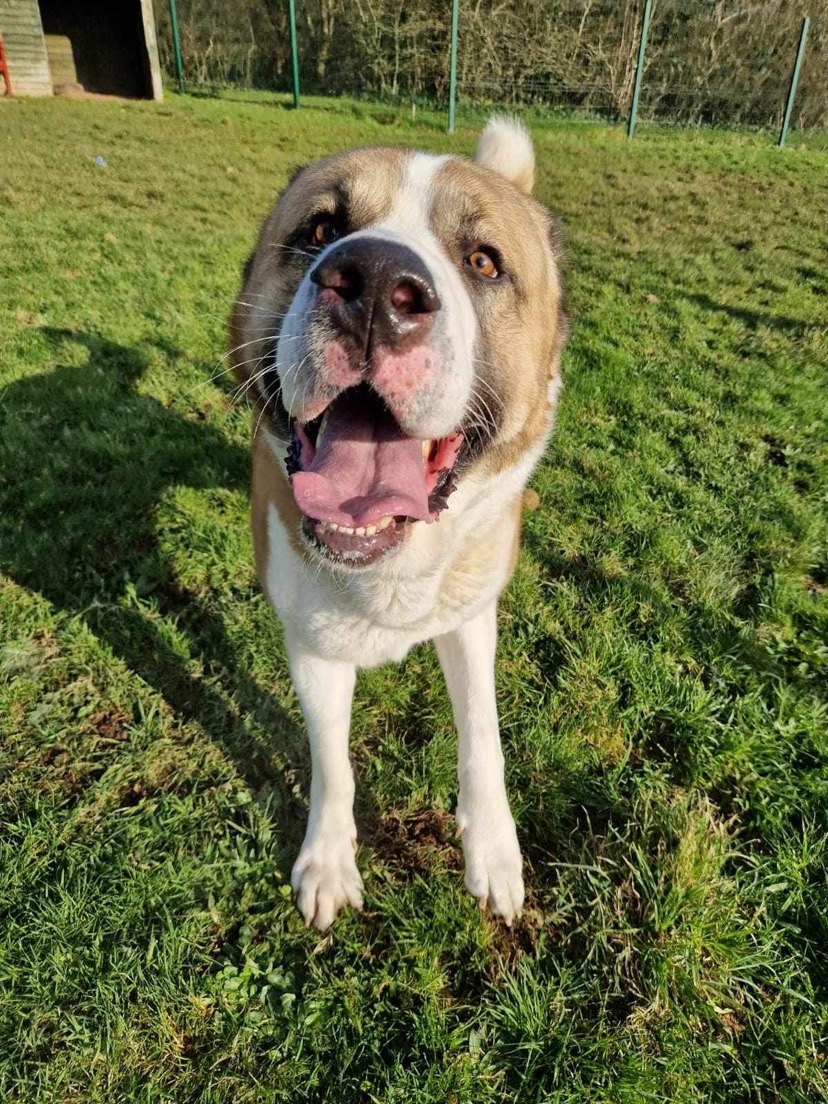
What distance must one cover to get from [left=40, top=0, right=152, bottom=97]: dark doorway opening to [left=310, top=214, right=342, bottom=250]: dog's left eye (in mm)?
17064

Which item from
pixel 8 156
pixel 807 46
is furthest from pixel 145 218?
pixel 807 46

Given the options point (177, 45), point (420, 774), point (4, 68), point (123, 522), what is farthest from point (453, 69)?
point (420, 774)

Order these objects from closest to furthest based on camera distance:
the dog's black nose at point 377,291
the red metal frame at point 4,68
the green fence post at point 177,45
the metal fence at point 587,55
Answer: the dog's black nose at point 377,291
the red metal frame at point 4,68
the metal fence at point 587,55
the green fence post at point 177,45

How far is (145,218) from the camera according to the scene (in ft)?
23.9

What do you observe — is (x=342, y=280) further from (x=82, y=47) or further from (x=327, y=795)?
(x=82, y=47)

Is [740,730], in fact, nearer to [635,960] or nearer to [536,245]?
[635,960]

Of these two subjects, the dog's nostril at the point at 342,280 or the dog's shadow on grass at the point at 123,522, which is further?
the dog's shadow on grass at the point at 123,522

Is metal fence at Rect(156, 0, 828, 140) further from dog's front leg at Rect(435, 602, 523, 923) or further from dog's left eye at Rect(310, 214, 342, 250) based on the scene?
dog's front leg at Rect(435, 602, 523, 923)

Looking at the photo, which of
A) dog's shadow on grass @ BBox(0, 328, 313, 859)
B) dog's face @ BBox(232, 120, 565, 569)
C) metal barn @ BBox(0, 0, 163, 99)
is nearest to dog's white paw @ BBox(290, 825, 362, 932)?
dog's shadow on grass @ BBox(0, 328, 313, 859)

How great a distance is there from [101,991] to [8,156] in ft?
33.8

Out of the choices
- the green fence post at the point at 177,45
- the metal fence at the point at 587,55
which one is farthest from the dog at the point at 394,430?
the green fence post at the point at 177,45

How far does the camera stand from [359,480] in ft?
5.39

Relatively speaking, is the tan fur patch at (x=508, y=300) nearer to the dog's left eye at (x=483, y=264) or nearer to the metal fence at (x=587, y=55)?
the dog's left eye at (x=483, y=264)

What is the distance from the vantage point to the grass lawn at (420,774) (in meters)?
1.67
